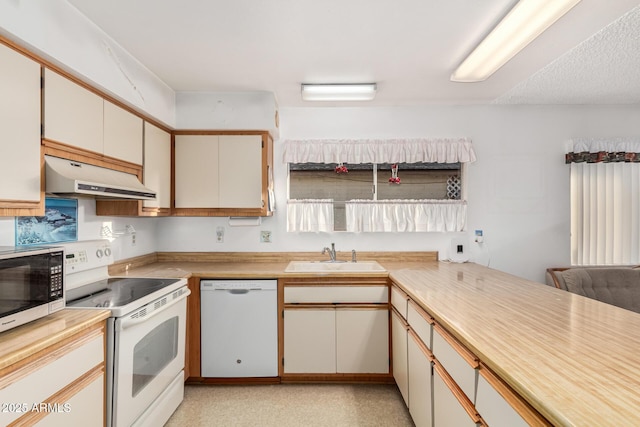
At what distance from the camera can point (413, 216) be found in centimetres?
327

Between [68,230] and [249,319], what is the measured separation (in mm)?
1378

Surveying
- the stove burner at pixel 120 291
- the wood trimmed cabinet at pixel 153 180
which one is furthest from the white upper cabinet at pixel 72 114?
the stove burner at pixel 120 291

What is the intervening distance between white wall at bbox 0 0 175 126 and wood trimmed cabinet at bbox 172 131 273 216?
1.47ft

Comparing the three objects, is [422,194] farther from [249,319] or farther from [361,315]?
[249,319]

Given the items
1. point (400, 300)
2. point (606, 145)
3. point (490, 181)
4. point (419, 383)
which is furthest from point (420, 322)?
point (606, 145)

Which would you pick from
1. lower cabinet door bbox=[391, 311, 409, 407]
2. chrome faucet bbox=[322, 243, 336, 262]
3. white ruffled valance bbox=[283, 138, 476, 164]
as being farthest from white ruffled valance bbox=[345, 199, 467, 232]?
lower cabinet door bbox=[391, 311, 409, 407]

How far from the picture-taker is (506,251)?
3299mm

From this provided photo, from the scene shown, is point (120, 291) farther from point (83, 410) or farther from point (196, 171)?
point (196, 171)

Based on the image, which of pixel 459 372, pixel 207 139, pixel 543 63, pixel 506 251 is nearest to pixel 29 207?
pixel 207 139

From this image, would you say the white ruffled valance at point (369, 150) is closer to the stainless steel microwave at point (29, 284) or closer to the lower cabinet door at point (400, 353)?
the lower cabinet door at point (400, 353)

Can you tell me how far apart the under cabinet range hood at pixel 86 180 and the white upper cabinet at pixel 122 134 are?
13 centimetres

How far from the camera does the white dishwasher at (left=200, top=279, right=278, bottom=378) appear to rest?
2.68 meters

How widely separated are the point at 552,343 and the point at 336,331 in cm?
168

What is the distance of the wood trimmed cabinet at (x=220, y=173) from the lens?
9.80 ft
